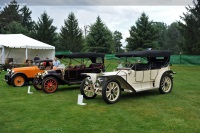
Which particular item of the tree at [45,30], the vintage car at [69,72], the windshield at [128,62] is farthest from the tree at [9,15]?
the windshield at [128,62]

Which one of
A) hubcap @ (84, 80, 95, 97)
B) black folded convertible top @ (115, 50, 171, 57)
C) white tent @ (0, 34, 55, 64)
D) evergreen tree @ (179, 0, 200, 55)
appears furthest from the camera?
evergreen tree @ (179, 0, 200, 55)

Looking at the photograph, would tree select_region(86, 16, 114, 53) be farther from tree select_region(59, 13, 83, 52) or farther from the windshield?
the windshield

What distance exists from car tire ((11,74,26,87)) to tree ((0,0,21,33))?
42.1 metres

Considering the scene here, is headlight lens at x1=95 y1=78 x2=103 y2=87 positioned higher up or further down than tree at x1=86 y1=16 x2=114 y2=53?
further down

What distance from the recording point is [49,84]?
405 inches

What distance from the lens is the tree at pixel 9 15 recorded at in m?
54.8

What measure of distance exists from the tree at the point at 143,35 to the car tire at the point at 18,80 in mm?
31623

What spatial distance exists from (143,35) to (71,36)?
18322 millimetres

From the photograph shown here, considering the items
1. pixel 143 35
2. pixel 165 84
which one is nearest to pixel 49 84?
pixel 165 84

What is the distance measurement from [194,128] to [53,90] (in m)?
6.39

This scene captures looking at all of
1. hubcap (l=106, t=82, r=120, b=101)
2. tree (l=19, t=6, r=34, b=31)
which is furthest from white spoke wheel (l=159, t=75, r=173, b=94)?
tree (l=19, t=6, r=34, b=31)

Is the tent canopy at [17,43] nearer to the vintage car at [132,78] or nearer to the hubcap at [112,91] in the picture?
the vintage car at [132,78]

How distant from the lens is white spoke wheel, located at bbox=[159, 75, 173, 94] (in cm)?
943

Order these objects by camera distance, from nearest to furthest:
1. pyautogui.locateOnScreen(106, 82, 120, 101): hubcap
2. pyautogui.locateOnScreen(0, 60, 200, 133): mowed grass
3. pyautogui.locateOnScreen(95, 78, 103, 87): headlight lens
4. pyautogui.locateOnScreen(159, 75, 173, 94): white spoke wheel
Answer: pyautogui.locateOnScreen(0, 60, 200, 133): mowed grass
pyautogui.locateOnScreen(106, 82, 120, 101): hubcap
pyautogui.locateOnScreen(95, 78, 103, 87): headlight lens
pyautogui.locateOnScreen(159, 75, 173, 94): white spoke wheel
